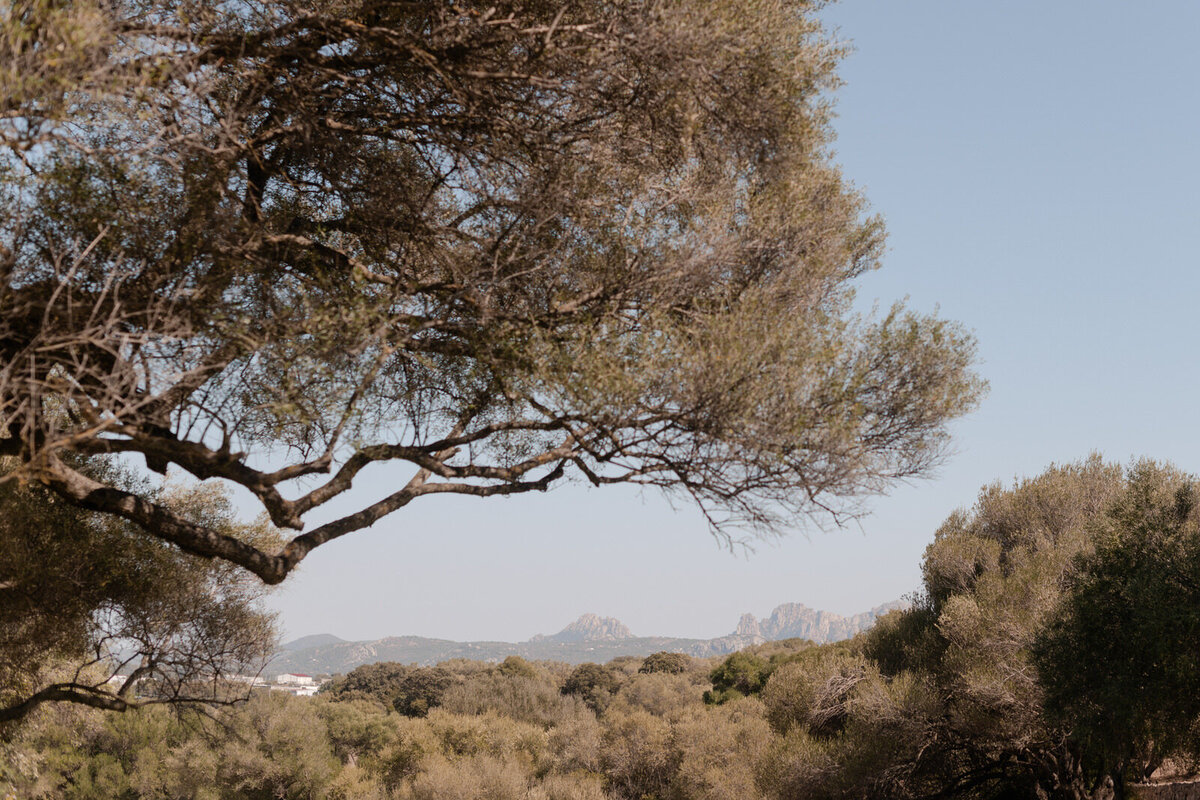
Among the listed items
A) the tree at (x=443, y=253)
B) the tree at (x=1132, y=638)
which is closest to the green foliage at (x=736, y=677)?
the tree at (x=1132, y=638)

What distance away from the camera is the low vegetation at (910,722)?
582 inches

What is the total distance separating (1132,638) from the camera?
1425cm

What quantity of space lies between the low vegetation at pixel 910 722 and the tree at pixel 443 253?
7.46m

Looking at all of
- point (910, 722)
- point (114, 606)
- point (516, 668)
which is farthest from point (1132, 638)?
point (516, 668)

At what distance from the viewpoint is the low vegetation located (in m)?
14.8

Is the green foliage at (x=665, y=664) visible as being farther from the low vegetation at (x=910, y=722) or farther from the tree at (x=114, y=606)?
the tree at (x=114, y=606)

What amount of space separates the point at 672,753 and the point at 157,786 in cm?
2239

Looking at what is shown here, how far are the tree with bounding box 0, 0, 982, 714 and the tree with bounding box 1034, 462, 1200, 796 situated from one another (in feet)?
29.0

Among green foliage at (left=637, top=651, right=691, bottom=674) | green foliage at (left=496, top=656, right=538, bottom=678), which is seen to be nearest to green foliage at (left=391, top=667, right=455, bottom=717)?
green foliage at (left=496, top=656, right=538, bottom=678)

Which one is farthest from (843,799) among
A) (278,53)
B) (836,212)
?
(278,53)

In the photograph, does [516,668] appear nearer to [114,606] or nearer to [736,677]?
[736,677]

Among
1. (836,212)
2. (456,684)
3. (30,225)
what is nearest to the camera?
(30,225)

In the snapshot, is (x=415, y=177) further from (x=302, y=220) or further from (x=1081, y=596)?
(x=1081, y=596)

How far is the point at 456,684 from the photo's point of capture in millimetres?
65938
